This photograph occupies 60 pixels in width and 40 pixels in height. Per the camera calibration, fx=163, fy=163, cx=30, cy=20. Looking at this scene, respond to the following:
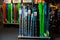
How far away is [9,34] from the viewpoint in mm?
2660

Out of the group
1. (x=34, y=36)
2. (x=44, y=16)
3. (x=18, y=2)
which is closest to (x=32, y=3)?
(x=18, y=2)

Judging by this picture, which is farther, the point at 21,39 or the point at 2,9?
the point at 2,9

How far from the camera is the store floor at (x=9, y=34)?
8.66ft

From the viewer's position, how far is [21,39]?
2.31 metres

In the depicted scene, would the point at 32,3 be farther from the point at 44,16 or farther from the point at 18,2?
the point at 44,16

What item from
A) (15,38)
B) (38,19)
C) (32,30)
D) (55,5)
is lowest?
(15,38)

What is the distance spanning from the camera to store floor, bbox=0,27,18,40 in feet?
8.66

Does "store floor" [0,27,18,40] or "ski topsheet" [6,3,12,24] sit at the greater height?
"ski topsheet" [6,3,12,24]

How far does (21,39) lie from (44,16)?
46 centimetres

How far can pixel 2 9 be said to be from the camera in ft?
8.60

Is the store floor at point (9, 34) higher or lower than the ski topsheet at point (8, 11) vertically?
lower

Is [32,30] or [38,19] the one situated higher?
[38,19]

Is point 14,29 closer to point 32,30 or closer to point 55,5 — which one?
point 32,30

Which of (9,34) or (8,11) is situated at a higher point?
(8,11)
